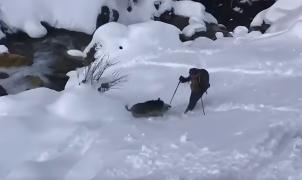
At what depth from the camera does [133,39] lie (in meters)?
13.9

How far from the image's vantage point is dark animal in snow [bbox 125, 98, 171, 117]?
1001cm

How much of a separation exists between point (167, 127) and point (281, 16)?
23.6 ft

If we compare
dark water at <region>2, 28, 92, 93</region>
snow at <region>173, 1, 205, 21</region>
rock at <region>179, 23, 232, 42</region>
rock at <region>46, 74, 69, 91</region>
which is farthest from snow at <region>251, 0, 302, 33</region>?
rock at <region>46, 74, 69, 91</region>

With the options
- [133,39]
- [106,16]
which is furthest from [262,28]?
[106,16]

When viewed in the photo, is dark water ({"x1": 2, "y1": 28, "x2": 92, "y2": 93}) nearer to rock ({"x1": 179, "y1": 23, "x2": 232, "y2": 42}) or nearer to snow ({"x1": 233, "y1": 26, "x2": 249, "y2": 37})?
rock ({"x1": 179, "y1": 23, "x2": 232, "y2": 42})

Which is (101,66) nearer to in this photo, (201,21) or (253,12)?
(201,21)

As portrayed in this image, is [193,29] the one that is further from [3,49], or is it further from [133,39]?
[3,49]

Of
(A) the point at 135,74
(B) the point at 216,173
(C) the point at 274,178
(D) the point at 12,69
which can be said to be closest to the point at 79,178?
(B) the point at 216,173

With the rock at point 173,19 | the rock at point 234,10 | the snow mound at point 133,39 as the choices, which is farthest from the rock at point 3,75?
the rock at point 234,10

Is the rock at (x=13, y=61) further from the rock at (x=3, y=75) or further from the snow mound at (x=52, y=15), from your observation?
the snow mound at (x=52, y=15)

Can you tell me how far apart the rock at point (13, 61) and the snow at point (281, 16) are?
615 centimetres

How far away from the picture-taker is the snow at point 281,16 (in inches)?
603

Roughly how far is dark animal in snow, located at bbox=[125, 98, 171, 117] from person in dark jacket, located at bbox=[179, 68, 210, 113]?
486 millimetres

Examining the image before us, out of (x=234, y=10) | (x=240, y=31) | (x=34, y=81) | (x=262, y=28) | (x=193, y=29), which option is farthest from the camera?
(x=234, y=10)
